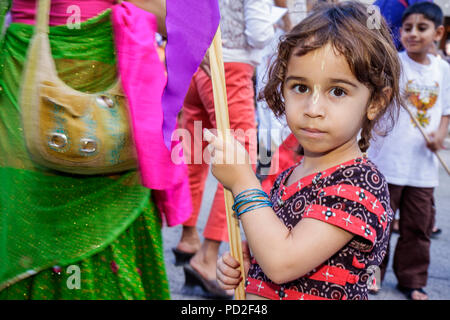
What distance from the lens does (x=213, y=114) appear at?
2619 mm

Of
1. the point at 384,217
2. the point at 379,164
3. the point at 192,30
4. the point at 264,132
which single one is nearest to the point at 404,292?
the point at 379,164

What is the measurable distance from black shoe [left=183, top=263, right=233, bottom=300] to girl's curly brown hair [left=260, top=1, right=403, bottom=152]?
1.65 m

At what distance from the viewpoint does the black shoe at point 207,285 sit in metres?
2.66

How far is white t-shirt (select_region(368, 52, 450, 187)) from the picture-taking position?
2.82m

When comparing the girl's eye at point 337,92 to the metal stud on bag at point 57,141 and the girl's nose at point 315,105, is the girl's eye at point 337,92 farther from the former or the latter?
the metal stud on bag at point 57,141

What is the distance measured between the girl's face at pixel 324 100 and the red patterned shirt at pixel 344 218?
9 centimetres

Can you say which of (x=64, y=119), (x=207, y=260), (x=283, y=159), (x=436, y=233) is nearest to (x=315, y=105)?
(x=64, y=119)

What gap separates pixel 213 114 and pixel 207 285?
94 cm

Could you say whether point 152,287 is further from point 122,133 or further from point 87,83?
point 87,83

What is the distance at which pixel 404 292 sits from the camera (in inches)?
112

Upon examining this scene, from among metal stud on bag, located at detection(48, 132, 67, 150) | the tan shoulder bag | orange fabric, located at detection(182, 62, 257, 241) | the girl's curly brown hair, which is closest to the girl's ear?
the girl's curly brown hair

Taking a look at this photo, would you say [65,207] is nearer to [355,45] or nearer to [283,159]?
[283,159]

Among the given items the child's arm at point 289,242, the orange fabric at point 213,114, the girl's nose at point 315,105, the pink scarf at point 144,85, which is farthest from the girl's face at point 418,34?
the child's arm at point 289,242
